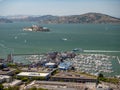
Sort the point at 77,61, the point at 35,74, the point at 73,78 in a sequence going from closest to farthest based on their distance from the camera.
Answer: the point at 73,78 → the point at 35,74 → the point at 77,61

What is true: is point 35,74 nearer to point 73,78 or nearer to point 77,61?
point 73,78

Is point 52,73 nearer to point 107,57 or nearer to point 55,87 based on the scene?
point 55,87

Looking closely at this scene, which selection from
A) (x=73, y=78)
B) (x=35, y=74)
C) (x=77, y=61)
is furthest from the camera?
(x=77, y=61)

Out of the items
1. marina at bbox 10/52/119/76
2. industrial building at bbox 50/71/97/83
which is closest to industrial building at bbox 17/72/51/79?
industrial building at bbox 50/71/97/83

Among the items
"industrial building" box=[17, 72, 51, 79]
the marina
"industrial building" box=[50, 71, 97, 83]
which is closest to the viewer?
"industrial building" box=[50, 71, 97, 83]

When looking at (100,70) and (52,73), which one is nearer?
(52,73)

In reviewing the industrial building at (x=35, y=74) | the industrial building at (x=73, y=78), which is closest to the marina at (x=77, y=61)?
the industrial building at (x=73, y=78)

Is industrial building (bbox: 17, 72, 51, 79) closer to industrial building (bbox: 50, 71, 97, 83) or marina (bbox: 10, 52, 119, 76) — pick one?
industrial building (bbox: 50, 71, 97, 83)

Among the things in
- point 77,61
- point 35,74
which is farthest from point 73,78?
point 77,61

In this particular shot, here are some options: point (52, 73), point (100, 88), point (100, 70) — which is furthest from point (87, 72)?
point (100, 88)

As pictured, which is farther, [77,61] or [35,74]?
[77,61]

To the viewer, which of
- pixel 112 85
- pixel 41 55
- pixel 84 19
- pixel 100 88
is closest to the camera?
pixel 100 88
